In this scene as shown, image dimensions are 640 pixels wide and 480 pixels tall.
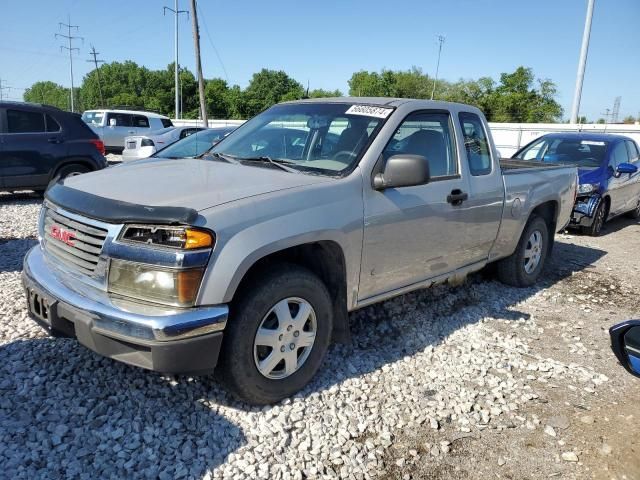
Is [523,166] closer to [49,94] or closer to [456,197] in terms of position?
[456,197]

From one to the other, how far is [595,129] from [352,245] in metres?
→ 19.8

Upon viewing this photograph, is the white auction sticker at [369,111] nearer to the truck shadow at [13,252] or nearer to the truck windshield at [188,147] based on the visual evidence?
the truck windshield at [188,147]

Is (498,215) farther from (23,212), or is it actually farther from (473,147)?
(23,212)

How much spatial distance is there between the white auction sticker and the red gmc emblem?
211 centimetres

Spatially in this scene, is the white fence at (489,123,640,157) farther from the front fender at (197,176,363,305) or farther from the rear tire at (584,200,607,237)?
the front fender at (197,176,363,305)

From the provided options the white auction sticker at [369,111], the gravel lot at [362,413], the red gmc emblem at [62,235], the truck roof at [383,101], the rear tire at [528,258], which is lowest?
the gravel lot at [362,413]

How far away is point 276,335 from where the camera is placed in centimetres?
291

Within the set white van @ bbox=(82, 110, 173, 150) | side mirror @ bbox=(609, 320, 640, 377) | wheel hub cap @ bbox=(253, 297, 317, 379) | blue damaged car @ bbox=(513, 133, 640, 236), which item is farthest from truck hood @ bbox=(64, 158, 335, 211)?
white van @ bbox=(82, 110, 173, 150)

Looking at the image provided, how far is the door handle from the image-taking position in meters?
3.94

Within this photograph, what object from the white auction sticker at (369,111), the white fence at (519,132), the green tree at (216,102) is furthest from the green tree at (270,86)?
the white auction sticker at (369,111)

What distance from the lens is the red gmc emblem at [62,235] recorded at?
9.15 feet

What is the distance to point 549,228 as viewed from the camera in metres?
5.95

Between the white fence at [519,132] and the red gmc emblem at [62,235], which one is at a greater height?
the white fence at [519,132]

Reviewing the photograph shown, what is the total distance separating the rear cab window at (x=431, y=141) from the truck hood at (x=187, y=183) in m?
0.86
